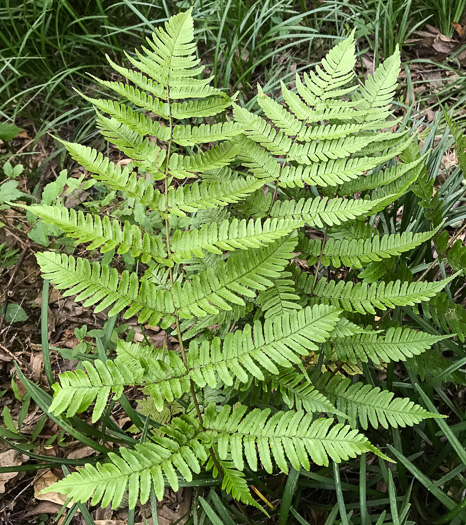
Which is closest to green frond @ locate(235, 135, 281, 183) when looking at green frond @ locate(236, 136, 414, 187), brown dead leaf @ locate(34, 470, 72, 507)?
green frond @ locate(236, 136, 414, 187)

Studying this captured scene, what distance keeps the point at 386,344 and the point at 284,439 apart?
1.59ft

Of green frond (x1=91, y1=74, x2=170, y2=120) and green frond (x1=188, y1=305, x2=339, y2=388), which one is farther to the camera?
green frond (x1=91, y1=74, x2=170, y2=120)

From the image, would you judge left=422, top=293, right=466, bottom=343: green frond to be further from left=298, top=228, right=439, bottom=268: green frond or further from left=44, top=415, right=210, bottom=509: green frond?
left=44, top=415, right=210, bottom=509: green frond

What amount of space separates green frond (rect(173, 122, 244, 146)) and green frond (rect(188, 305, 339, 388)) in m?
0.57

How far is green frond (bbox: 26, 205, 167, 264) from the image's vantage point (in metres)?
1.05

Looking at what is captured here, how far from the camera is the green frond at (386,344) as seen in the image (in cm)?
126

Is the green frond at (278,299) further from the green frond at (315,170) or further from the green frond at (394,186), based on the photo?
the green frond at (394,186)

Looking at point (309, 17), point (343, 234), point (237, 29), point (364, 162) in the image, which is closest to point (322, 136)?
point (364, 162)

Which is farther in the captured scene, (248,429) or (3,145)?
(3,145)

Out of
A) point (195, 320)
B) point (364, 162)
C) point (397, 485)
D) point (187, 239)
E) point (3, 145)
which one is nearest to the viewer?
point (187, 239)

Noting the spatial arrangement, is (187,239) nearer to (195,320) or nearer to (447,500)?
(195,320)

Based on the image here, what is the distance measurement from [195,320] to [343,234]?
593mm

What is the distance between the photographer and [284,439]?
3.33ft

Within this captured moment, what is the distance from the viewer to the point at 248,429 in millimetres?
1061
